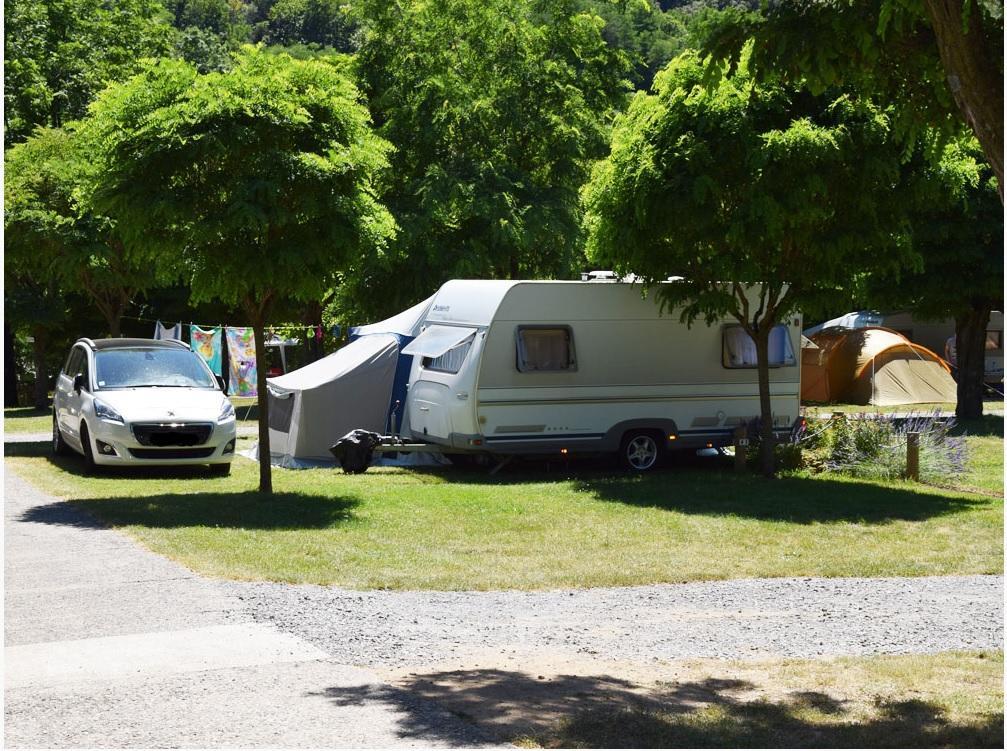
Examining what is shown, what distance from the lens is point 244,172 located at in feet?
40.9

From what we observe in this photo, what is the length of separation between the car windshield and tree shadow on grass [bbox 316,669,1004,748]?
421 inches

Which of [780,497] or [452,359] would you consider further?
[452,359]

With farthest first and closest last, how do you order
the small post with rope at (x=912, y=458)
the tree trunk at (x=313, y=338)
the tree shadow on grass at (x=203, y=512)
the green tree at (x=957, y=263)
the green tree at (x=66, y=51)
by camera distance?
the tree trunk at (x=313, y=338)
the green tree at (x=66, y=51)
the green tree at (x=957, y=263)
the small post with rope at (x=912, y=458)
the tree shadow on grass at (x=203, y=512)

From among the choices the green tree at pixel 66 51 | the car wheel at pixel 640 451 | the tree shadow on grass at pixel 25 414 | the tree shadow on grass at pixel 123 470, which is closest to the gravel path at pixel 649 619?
the car wheel at pixel 640 451

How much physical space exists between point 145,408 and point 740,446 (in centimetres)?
769

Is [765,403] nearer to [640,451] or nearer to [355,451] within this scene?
[640,451]

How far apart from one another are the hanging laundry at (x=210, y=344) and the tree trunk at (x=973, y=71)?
77.6ft

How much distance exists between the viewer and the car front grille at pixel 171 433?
Result: 15.1 metres

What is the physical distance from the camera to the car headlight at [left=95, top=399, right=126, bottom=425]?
15086 millimetres

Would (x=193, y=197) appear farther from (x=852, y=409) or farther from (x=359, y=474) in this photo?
(x=852, y=409)

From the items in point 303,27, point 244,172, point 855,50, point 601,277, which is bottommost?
point 601,277

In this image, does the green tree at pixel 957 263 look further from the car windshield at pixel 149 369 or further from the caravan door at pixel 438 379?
the car windshield at pixel 149 369

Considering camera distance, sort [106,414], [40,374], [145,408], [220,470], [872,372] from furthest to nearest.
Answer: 1. [40,374]
2. [872,372]
3. [220,470]
4. [145,408]
5. [106,414]

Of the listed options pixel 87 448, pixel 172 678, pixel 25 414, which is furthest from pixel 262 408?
pixel 25 414
